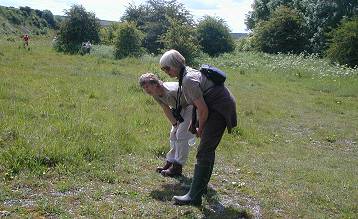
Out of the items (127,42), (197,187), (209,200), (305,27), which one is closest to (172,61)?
(197,187)

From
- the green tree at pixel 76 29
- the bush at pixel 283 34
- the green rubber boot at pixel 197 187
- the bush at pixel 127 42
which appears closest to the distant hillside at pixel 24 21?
the green tree at pixel 76 29

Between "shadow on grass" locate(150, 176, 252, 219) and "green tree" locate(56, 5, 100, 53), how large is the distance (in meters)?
31.4

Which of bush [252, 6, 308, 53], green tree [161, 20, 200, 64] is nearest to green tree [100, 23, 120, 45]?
green tree [161, 20, 200, 64]

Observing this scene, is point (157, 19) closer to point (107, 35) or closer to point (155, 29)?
point (155, 29)

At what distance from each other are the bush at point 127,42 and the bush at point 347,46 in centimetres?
1394

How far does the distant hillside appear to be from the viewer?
74.8 metres

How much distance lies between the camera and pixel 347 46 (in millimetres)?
28406

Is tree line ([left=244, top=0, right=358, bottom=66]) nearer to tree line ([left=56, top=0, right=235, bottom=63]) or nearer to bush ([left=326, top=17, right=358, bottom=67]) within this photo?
tree line ([left=56, top=0, right=235, bottom=63])

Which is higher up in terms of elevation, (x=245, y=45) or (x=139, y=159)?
(x=245, y=45)

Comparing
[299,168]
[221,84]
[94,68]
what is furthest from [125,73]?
[221,84]

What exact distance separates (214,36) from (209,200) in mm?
34742

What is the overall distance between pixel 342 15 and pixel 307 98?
22.3 meters

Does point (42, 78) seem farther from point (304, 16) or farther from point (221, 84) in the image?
point (304, 16)

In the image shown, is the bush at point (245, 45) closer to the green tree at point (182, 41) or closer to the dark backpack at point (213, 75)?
the green tree at point (182, 41)
